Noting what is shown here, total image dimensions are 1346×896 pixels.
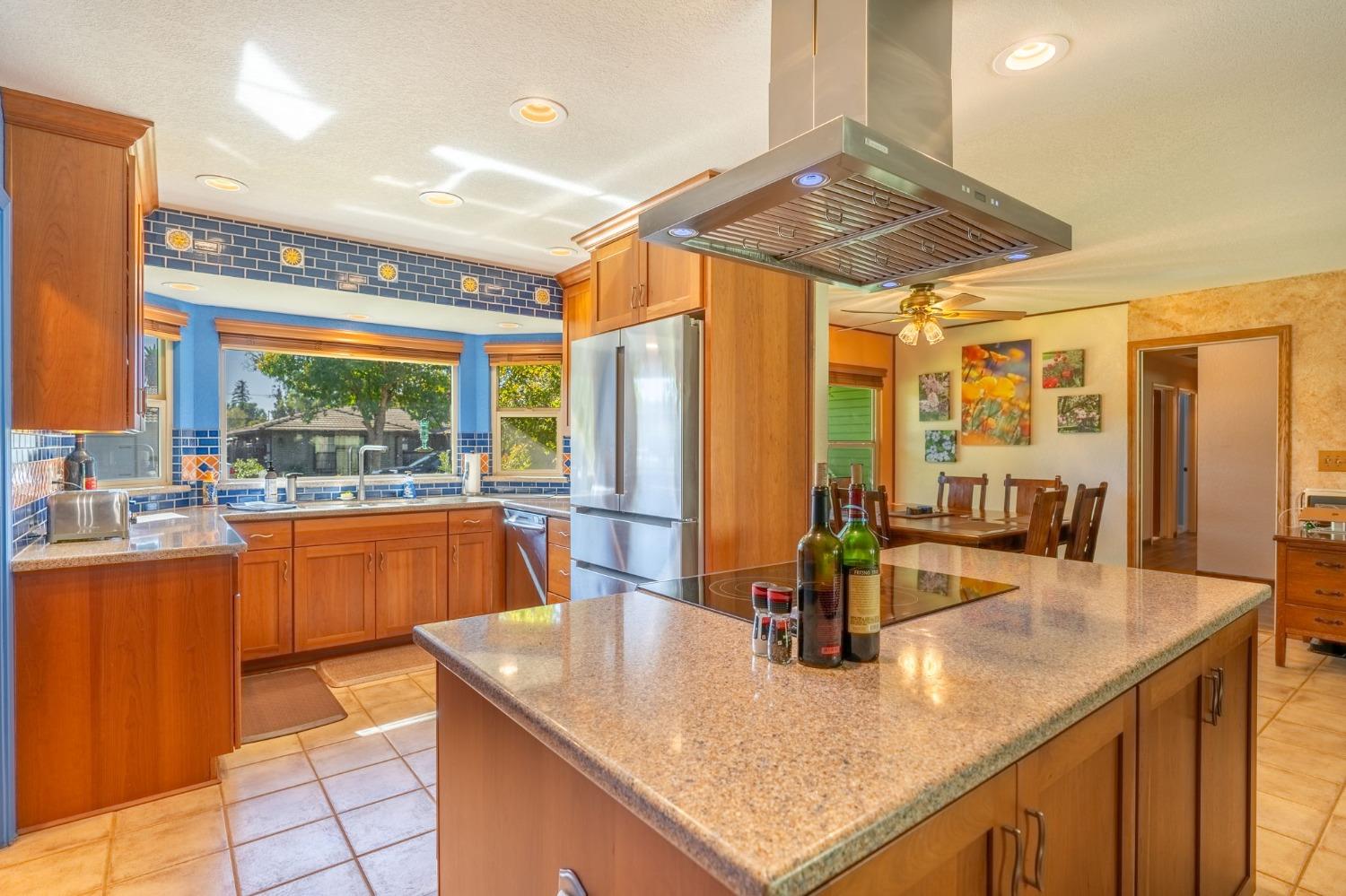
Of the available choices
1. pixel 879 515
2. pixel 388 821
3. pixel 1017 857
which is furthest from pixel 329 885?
pixel 879 515

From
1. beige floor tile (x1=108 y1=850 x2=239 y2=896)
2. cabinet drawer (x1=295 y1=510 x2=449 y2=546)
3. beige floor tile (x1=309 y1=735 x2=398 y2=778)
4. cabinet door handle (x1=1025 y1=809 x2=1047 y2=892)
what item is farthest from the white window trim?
cabinet door handle (x1=1025 y1=809 x2=1047 y2=892)

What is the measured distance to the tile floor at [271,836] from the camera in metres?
1.95

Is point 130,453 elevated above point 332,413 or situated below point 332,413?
below

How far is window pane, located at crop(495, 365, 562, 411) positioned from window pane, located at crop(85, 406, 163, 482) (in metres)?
2.05

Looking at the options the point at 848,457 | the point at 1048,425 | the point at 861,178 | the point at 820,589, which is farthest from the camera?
the point at 848,457

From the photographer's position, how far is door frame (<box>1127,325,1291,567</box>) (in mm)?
4578

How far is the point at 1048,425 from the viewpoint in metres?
5.86

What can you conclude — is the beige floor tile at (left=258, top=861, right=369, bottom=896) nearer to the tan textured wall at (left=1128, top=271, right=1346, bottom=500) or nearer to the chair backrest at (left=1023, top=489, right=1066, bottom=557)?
the chair backrest at (left=1023, top=489, right=1066, bottom=557)

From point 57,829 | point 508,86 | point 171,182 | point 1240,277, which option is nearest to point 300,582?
point 57,829

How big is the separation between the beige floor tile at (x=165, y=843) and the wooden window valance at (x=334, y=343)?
114 inches

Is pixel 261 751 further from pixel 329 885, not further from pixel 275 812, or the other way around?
pixel 329 885

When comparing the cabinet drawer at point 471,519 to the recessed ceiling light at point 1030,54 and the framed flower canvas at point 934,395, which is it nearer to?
the recessed ceiling light at point 1030,54

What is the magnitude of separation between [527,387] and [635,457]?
7.96 feet

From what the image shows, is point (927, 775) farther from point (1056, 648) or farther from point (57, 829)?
point (57, 829)
